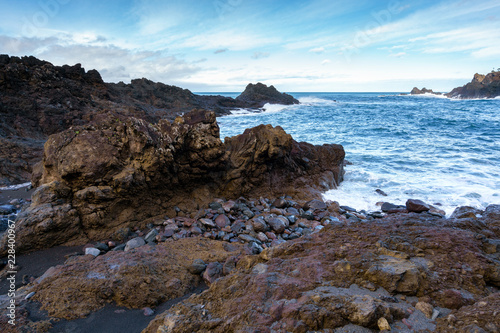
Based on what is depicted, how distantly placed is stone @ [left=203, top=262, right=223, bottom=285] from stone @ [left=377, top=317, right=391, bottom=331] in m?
2.02

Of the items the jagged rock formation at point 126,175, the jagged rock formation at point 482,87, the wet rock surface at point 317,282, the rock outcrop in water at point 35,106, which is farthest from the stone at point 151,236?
the jagged rock formation at point 482,87

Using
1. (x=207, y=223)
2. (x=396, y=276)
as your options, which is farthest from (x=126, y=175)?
(x=396, y=276)

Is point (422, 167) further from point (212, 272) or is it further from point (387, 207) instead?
point (212, 272)

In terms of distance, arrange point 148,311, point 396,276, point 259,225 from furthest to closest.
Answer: point 259,225 < point 148,311 < point 396,276

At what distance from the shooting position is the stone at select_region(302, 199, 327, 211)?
7176mm

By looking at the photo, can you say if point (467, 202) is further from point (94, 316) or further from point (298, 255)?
point (94, 316)

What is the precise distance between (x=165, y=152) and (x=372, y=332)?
499 centimetres

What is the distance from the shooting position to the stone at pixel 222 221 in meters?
5.71

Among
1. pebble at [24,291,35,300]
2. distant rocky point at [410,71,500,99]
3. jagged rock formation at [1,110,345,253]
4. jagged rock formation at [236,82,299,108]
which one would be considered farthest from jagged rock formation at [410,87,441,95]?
pebble at [24,291,35,300]

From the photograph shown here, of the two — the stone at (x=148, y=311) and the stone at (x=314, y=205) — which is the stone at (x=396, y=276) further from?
the stone at (x=314, y=205)

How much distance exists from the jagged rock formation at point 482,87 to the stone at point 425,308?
309ft

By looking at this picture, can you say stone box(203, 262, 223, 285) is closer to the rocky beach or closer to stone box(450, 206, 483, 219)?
the rocky beach

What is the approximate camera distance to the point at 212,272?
3387 mm

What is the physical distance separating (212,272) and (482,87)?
9781 cm
